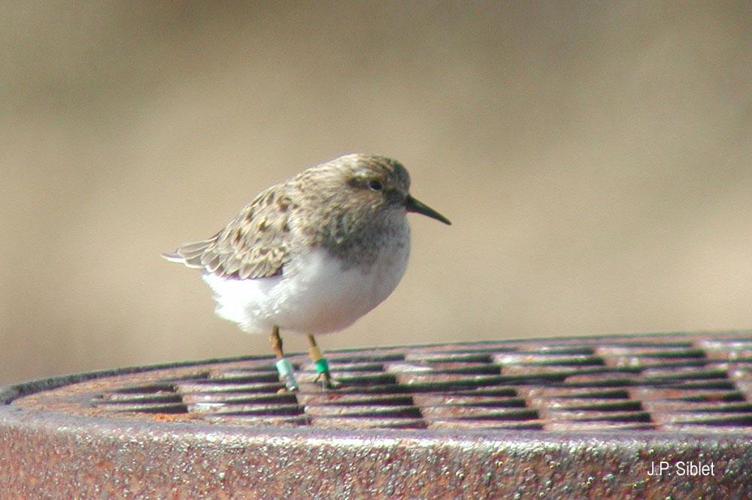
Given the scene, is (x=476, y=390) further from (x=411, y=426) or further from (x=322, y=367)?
(x=411, y=426)

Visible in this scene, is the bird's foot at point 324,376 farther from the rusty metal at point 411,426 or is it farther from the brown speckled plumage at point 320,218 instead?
the brown speckled plumage at point 320,218

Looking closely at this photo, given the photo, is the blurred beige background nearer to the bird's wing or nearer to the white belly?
the bird's wing

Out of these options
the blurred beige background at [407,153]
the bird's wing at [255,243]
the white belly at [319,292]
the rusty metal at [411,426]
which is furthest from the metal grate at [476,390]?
the blurred beige background at [407,153]

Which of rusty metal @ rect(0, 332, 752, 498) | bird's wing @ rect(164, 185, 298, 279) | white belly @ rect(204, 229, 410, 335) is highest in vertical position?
bird's wing @ rect(164, 185, 298, 279)

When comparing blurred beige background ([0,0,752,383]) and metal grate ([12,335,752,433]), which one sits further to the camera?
blurred beige background ([0,0,752,383])

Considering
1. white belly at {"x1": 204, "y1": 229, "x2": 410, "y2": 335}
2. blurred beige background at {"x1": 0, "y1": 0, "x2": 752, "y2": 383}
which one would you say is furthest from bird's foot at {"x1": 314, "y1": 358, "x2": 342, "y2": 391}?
blurred beige background at {"x1": 0, "y1": 0, "x2": 752, "y2": 383}

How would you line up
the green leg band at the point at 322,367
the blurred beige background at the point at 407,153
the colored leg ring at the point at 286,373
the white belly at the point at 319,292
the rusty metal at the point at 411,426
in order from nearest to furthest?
the rusty metal at the point at 411,426 < the colored leg ring at the point at 286,373 < the green leg band at the point at 322,367 < the white belly at the point at 319,292 < the blurred beige background at the point at 407,153
